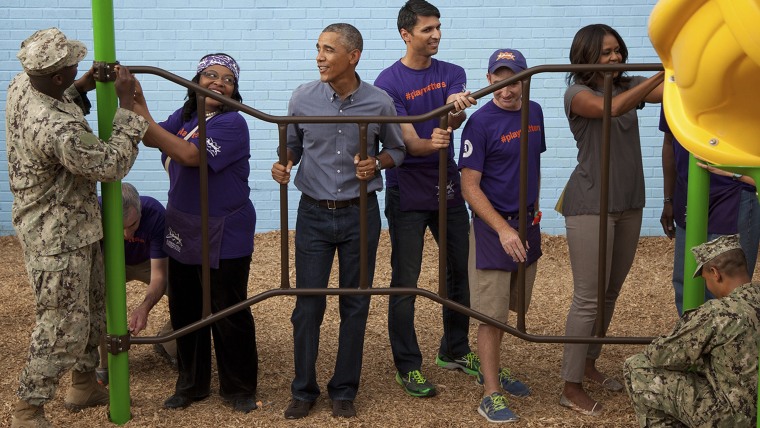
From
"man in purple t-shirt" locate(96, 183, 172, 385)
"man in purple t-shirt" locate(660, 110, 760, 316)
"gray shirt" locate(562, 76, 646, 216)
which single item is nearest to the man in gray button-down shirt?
"man in purple t-shirt" locate(96, 183, 172, 385)

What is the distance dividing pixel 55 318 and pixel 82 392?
0.59 meters

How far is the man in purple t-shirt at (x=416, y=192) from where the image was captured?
16.8ft

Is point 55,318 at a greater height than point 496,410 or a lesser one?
greater

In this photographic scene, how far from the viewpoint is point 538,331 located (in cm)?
635

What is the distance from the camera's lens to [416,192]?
5.11m

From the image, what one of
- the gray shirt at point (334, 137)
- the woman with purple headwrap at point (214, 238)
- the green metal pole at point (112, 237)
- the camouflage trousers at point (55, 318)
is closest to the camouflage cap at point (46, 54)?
the green metal pole at point (112, 237)

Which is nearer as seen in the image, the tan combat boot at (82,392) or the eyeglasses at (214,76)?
the eyeglasses at (214,76)

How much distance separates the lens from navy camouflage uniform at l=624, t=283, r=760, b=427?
3.81 meters

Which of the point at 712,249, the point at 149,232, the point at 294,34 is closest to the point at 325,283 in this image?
the point at 149,232

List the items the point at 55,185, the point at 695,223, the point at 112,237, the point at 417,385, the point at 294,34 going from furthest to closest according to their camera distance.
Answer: the point at 294,34
the point at 417,385
the point at 112,237
the point at 695,223
the point at 55,185

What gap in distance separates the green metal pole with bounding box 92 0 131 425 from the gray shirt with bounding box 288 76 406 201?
31.3 inches

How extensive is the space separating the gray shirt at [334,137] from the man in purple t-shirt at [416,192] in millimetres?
255

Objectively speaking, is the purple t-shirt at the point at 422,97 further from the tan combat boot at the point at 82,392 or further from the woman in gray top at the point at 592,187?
the tan combat boot at the point at 82,392

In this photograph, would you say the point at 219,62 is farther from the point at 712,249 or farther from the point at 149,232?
the point at 712,249
